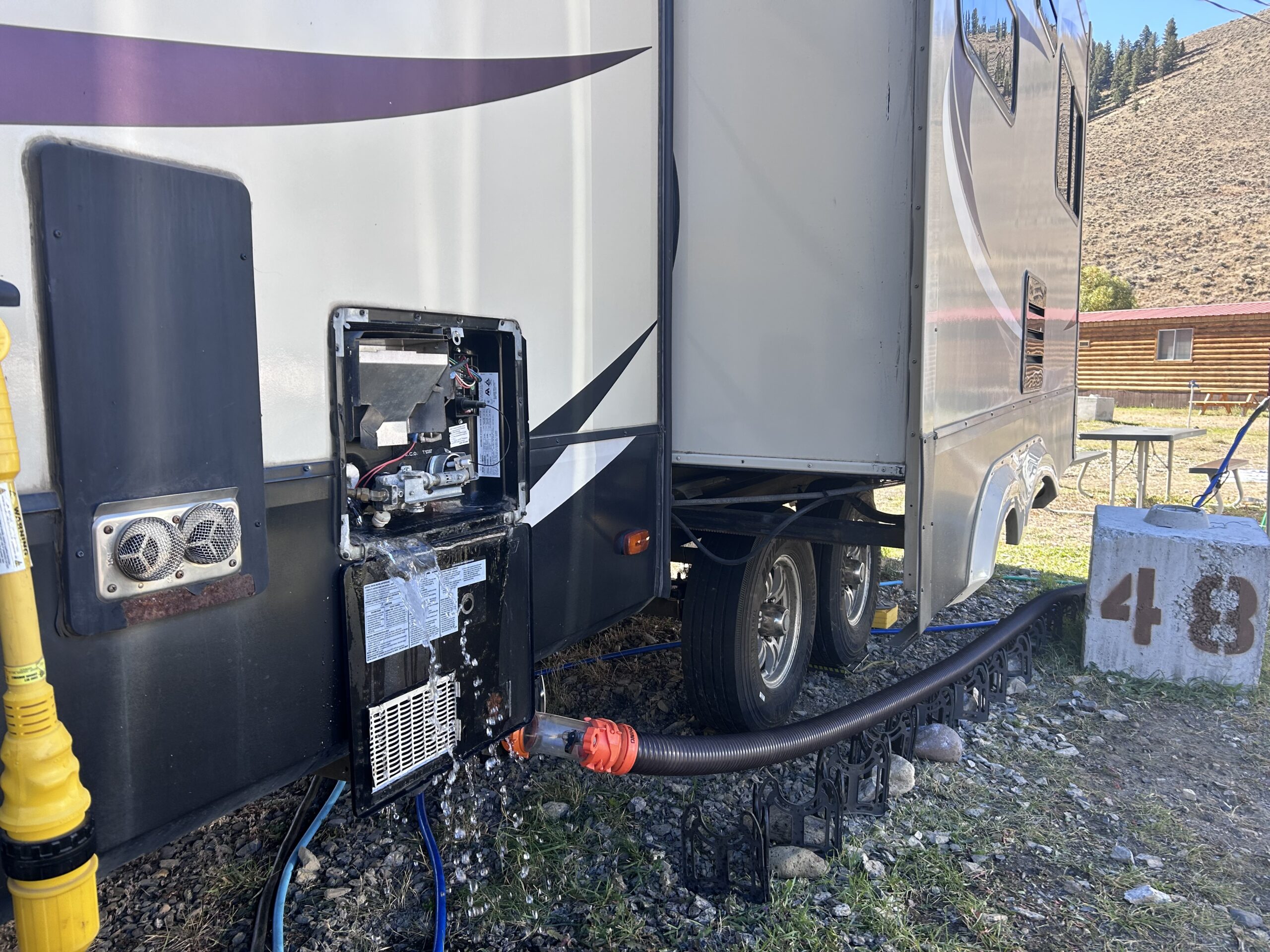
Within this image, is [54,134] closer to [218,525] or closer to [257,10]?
[257,10]

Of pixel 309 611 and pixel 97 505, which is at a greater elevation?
pixel 97 505

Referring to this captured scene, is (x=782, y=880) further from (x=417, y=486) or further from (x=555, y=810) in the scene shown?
(x=417, y=486)

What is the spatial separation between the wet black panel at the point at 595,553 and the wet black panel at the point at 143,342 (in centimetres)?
Result: 94

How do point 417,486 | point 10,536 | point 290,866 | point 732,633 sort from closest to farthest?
point 10,536 < point 417,486 < point 290,866 < point 732,633

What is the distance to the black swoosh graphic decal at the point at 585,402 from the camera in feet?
8.22

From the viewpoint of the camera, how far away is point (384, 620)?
1.97 metres

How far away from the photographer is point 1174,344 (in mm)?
24891

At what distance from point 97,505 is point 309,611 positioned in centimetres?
49

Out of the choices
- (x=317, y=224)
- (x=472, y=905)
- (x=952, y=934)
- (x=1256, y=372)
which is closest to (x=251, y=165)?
(x=317, y=224)

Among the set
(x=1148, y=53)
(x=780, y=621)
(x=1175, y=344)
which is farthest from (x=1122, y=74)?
(x=780, y=621)

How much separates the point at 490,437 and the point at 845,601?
2.78 m

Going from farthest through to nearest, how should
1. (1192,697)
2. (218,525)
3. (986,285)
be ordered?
(1192,697), (986,285), (218,525)

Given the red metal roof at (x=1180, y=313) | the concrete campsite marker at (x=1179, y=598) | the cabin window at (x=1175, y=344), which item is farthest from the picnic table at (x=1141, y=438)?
the cabin window at (x=1175, y=344)

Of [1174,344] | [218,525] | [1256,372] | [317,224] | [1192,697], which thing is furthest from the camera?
[1174,344]
